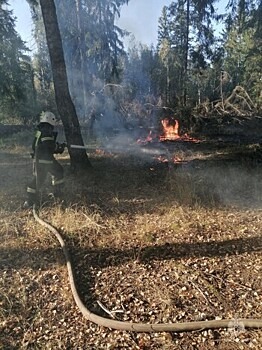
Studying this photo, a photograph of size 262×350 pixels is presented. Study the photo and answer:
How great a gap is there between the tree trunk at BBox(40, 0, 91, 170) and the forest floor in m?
0.52

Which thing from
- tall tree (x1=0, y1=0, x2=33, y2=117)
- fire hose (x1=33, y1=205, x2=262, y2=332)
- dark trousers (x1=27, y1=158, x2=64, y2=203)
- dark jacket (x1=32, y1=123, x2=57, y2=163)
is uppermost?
tall tree (x1=0, y1=0, x2=33, y2=117)

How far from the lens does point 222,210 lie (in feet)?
18.1

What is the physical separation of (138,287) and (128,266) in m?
0.43

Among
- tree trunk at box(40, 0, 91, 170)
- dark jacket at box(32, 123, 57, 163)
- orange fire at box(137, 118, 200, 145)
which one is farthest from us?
orange fire at box(137, 118, 200, 145)

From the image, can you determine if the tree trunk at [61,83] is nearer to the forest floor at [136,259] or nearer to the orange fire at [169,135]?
the forest floor at [136,259]

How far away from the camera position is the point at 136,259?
402cm

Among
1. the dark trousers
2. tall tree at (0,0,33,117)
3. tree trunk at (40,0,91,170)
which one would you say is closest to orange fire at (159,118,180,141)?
tree trunk at (40,0,91,170)

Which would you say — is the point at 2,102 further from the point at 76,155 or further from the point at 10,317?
the point at 10,317

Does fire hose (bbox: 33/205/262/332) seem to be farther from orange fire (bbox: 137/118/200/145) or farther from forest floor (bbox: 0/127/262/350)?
orange fire (bbox: 137/118/200/145)

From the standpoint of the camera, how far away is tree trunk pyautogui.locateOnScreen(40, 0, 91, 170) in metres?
6.70

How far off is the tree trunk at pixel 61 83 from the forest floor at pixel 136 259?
0.52m

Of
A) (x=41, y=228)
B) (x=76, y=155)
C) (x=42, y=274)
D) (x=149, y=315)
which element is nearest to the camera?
(x=149, y=315)

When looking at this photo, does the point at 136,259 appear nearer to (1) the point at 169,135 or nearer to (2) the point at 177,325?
(2) the point at 177,325

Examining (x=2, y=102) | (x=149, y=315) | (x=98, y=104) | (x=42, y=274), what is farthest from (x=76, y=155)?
(x=2, y=102)
